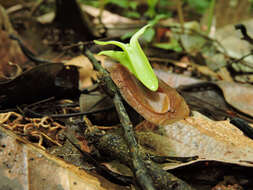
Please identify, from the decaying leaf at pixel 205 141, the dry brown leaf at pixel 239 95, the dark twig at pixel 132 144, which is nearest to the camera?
the dark twig at pixel 132 144

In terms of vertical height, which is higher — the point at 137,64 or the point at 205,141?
the point at 137,64

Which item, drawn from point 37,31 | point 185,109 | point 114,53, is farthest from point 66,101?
point 37,31

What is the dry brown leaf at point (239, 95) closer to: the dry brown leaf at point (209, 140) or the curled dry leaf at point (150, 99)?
the dry brown leaf at point (209, 140)

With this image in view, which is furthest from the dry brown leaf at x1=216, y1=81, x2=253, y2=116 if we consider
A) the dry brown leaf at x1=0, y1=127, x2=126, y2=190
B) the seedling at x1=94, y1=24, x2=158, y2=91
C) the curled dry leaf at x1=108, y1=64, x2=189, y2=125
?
the dry brown leaf at x1=0, y1=127, x2=126, y2=190

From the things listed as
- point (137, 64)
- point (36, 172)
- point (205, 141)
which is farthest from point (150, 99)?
point (36, 172)

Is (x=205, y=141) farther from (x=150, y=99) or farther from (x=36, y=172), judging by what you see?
(x=36, y=172)

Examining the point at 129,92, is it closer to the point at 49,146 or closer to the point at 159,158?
the point at 159,158

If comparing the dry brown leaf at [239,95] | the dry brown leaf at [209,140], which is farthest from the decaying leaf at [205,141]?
the dry brown leaf at [239,95]

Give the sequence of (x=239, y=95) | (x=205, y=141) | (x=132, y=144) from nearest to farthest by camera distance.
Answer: (x=132, y=144) < (x=205, y=141) < (x=239, y=95)
